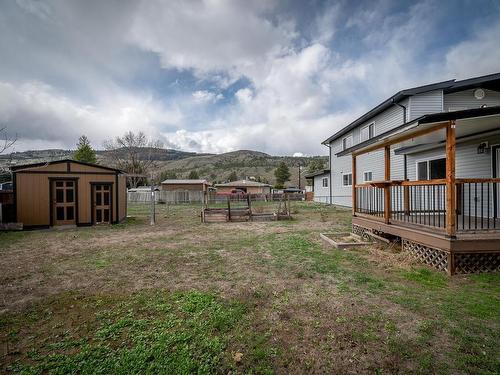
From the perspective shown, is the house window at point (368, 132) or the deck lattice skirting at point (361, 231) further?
the house window at point (368, 132)

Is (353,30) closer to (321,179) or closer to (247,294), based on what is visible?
(247,294)

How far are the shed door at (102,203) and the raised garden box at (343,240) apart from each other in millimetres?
10087

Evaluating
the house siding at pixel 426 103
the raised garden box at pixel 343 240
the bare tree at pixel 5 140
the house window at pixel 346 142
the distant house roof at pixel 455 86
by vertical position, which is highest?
the distant house roof at pixel 455 86

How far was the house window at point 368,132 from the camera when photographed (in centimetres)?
1495

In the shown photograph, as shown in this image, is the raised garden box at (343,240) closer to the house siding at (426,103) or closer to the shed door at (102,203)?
the house siding at (426,103)

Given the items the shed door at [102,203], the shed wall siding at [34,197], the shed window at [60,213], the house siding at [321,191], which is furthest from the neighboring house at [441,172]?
the shed wall siding at [34,197]

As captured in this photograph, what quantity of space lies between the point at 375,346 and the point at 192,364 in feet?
5.87

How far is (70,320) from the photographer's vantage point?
2959mm

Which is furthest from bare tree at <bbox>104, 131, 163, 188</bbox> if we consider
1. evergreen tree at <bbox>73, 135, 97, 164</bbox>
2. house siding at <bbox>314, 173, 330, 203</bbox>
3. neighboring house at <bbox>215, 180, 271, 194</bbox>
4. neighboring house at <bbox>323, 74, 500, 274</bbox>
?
neighboring house at <bbox>323, 74, 500, 274</bbox>

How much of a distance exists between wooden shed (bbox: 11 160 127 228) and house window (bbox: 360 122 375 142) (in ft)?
49.0

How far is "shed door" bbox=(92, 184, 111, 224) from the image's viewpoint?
11266 millimetres

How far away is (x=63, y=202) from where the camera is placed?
10.7 metres

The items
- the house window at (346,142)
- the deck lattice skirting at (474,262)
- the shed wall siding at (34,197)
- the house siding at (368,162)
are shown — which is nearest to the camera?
the deck lattice skirting at (474,262)

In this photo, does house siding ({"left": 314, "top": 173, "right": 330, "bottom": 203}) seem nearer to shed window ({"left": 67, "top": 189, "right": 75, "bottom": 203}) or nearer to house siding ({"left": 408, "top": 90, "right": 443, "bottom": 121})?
house siding ({"left": 408, "top": 90, "right": 443, "bottom": 121})
